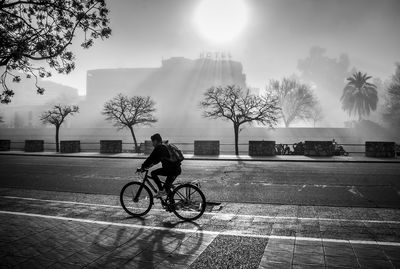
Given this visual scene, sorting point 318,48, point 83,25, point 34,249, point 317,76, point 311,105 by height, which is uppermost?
point 318,48

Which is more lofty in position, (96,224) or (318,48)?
(318,48)

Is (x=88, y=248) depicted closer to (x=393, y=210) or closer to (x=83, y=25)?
(x=393, y=210)

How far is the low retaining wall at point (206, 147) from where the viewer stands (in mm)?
27312

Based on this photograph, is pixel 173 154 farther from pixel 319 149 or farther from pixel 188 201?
pixel 319 149

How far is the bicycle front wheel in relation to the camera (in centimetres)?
681

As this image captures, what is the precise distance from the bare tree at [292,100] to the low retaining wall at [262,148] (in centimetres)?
4581

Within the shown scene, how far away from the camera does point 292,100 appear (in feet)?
239

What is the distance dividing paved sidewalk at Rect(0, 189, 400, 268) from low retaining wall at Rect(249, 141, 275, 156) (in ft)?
62.2

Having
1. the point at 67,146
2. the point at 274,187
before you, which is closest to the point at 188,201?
the point at 274,187

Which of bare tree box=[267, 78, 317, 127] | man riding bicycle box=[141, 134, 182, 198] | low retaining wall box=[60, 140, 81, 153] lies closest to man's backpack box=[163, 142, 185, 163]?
man riding bicycle box=[141, 134, 182, 198]

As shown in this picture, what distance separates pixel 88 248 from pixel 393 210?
6499 mm

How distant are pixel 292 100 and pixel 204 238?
234 ft

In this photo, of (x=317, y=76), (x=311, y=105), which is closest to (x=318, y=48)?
(x=317, y=76)

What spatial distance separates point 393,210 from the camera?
7238mm
